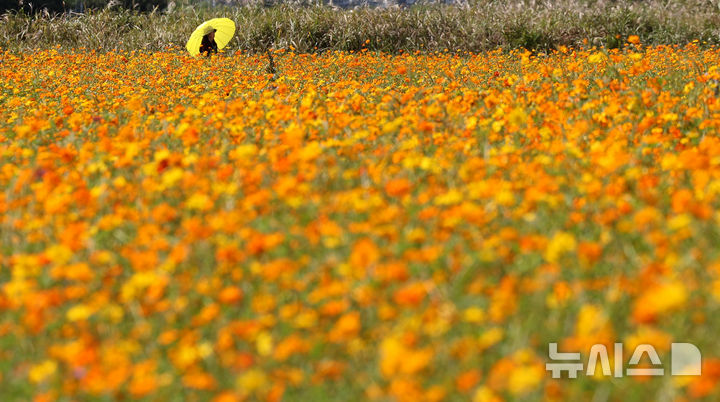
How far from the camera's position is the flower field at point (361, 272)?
2248mm

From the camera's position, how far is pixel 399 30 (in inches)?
605

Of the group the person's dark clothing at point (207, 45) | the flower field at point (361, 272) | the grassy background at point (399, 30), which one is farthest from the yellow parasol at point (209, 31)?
the flower field at point (361, 272)

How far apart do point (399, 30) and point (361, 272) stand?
43.9ft

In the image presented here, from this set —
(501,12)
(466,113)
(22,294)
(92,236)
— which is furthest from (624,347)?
(501,12)

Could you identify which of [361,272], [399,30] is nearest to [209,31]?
[399,30]

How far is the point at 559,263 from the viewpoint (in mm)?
2811

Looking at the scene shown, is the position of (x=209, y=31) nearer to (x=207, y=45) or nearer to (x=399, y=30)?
(x=207, y=45)

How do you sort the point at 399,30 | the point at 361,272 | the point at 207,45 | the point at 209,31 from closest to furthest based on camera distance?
1. the point at 361,272
2. the point at 209,31
3. the point at 207,45
4. the point at 399,30

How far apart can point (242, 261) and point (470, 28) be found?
12947 mm

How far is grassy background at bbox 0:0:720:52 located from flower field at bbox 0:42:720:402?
33.7 feet

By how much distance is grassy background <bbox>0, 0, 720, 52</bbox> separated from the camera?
47.9 ft

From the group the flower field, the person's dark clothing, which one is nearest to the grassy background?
the person's dark clothing

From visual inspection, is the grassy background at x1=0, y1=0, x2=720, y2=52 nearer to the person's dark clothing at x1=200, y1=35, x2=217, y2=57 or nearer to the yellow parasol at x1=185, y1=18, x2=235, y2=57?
the person's dark clothing at x1=200, y1=35, x2=217, y2=57

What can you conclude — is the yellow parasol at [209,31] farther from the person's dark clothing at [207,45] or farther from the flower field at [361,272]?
the flower field at [361,272]
